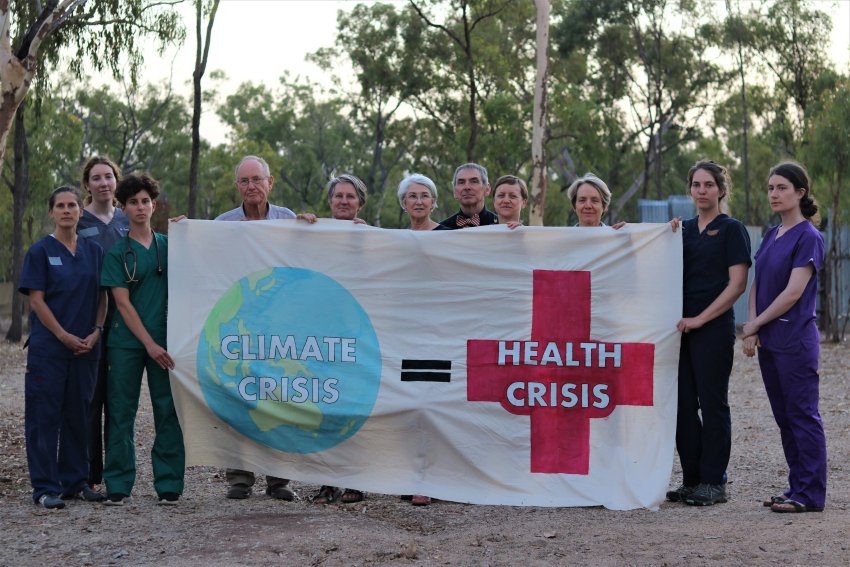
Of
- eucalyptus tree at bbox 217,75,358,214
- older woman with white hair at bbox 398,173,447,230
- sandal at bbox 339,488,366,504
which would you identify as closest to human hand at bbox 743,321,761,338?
older woman with white hair at bbox 398,173,447,230

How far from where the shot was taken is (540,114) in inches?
813

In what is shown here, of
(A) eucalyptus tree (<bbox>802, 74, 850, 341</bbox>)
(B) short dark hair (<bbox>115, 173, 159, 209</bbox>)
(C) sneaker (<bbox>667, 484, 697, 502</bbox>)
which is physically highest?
(A) eucalyptus tree (<bbox>802, 74, 850, 341</bbox>)

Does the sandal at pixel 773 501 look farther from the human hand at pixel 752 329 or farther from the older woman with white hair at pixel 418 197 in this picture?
the older woman with white hair at pixel 418 197

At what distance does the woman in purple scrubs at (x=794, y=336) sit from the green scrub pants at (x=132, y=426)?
321 centimetres

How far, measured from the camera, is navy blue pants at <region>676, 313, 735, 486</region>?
19.8 ft

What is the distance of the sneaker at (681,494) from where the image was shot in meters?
6.22

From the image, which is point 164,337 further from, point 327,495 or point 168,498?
point 327,495

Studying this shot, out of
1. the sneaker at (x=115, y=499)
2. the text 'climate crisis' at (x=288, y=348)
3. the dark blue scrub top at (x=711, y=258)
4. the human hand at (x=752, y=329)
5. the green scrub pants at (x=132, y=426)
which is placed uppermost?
the dark blue scrub top at (x=711, y=258)

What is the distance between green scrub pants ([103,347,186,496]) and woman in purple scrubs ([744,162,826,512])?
3.21 metres

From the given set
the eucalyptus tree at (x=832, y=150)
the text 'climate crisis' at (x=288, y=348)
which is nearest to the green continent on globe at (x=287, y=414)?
the text 'climate crisis' at (x=288, y=348)

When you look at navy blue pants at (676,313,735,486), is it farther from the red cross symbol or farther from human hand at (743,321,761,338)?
the red cross symbol

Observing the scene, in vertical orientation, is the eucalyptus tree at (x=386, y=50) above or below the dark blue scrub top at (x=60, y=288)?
above

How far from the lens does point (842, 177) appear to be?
2227 cm

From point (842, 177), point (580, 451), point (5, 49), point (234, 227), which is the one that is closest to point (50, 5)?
point (5, 49)
